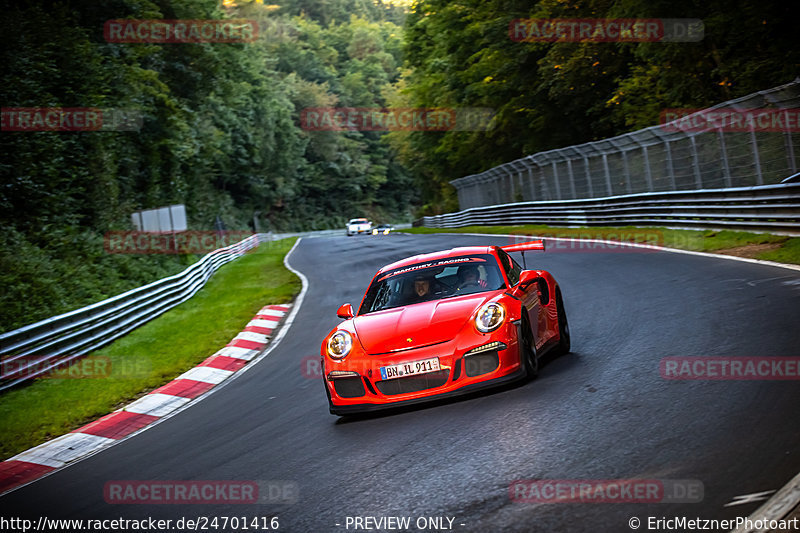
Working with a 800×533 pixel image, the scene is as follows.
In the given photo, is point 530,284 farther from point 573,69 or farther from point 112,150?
point 573,69

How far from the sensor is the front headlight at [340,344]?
23.6 ft

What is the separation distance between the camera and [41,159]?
22562 mm

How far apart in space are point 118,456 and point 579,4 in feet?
97.3

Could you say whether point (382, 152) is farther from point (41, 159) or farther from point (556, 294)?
point (556, 294)

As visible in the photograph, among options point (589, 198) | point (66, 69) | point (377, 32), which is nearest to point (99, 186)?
point (66, 69)

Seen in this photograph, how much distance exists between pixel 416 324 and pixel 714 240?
12.2 meters

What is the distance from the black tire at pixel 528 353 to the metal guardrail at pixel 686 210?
9.15 meters

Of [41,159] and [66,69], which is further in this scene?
[66,69]

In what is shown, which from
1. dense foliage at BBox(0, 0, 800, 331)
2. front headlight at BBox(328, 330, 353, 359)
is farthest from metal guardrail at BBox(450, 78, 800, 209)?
front headlight at BBox(328, 330, 353, 359)

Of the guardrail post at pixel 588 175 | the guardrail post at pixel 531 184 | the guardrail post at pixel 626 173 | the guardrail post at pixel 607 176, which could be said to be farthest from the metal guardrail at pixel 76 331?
the guardrail post at pixel 531 184

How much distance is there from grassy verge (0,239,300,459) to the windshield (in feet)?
13.7

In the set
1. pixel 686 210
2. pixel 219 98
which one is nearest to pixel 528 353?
pixel 686 210

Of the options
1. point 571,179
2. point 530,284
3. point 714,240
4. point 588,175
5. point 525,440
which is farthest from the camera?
point 571,179

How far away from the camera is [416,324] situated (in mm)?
7145
